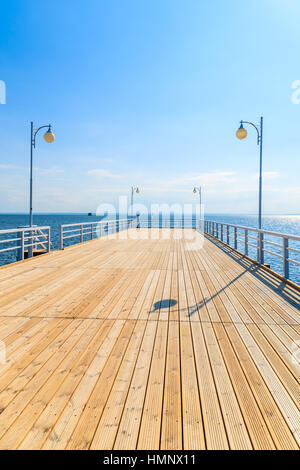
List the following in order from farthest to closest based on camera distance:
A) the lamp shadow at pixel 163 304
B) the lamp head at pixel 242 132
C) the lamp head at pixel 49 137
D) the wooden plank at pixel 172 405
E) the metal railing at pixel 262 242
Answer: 1. the lamp head at pixel 49 137
2. the lamp head at pixel 242 132
3. the metal railing at pixel 262 242
4. the lamp shadow at pixel 163 304
5. the wooden plank at pixel 172 405

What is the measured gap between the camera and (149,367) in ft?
6.71

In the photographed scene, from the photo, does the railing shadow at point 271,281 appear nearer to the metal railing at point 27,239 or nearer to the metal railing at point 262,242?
the metal railing at point 262,242

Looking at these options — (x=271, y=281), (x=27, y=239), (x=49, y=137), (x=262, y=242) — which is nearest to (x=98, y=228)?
(x=27, y=239)

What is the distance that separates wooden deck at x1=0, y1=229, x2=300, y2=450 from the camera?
1397mm

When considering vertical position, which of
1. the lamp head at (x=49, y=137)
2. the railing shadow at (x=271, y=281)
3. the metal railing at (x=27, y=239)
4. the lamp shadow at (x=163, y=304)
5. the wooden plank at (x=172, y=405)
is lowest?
the wooden plank at (x=172, y=405)

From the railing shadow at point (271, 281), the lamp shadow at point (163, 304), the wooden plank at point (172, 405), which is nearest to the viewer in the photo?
the wooden plank at point (172, 405)

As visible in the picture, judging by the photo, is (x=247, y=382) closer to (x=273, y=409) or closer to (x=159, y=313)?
(x=273, y=409)

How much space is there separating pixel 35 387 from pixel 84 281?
10.1ft

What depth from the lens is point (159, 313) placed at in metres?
3.22

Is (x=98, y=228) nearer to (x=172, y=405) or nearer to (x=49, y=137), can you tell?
(x=49, y=137)

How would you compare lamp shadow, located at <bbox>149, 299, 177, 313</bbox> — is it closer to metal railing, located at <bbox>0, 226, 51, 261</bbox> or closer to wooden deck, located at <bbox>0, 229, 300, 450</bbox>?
wooden deck, located at <bbox>0, 229, 300, 450</bbox>

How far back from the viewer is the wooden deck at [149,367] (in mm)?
1397

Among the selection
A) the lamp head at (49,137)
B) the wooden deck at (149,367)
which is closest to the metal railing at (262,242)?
the wooden deck at (149,367)
